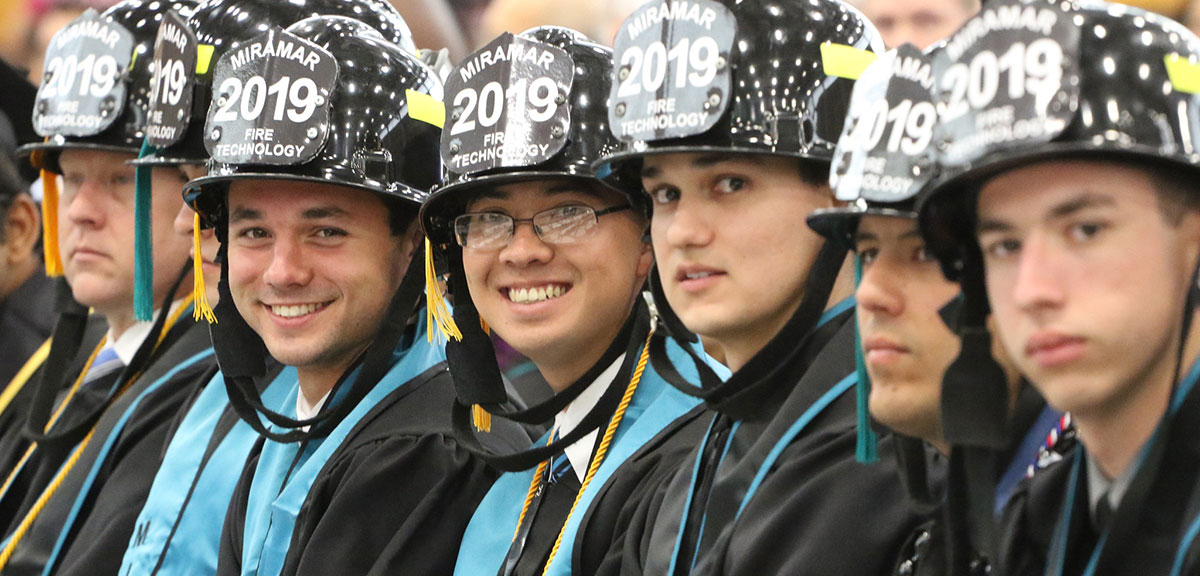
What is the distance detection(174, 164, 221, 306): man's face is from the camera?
4230mm

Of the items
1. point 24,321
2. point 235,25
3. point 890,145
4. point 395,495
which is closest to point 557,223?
point 395,495

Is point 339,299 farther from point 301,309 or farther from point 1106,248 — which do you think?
point 1106,248

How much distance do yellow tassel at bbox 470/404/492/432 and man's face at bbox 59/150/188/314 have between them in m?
1.44

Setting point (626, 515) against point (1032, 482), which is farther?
point (626, 515)

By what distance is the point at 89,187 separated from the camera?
4.63m

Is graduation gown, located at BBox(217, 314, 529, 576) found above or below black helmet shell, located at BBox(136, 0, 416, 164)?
below

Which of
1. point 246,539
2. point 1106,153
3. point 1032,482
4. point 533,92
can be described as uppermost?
point 533,92

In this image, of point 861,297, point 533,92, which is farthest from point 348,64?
point 861,297

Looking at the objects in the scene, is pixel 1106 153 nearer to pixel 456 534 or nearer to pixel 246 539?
pixel 456 534

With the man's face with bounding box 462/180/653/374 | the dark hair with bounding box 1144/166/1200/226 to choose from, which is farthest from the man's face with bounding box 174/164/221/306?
Result: the dark hair with bounding box 1144/166/1200/226

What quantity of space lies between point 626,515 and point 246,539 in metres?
1.09

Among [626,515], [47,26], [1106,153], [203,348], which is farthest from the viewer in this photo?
[47,26]

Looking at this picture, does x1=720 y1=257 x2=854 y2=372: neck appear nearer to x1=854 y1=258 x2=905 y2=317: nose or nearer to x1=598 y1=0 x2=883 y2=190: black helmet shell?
x1=598 y1=0 x2=883 y2=190: black helmet shell

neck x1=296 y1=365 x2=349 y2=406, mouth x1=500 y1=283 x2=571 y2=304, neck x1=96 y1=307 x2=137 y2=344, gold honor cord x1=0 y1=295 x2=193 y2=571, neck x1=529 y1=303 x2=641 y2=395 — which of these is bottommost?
gold honor cord x1=0 y1=295 x2=193 y2=571
